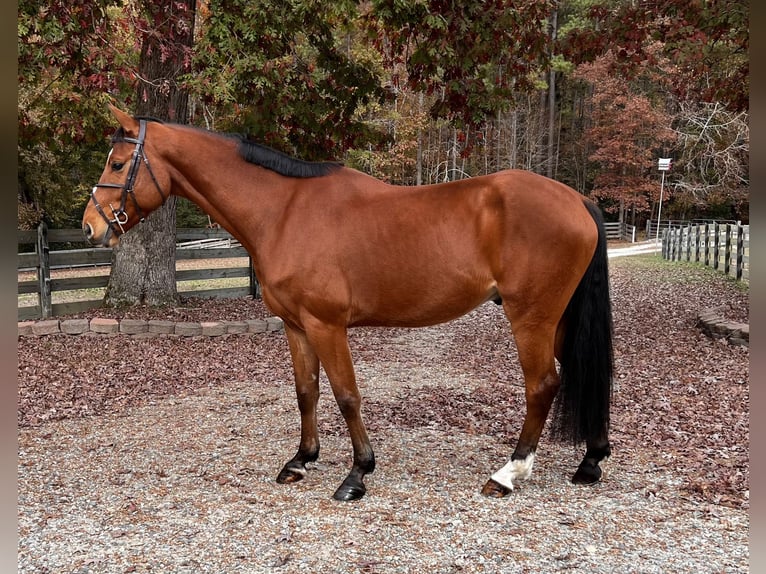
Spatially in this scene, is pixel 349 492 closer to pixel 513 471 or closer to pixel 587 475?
pixel 513 471

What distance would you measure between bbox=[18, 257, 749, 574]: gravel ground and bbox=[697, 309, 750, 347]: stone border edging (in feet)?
0.59

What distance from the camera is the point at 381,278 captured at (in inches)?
138

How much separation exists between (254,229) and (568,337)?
7.05 ft

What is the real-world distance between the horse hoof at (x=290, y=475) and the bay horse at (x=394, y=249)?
392mm

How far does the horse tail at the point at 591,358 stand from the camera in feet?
11.9

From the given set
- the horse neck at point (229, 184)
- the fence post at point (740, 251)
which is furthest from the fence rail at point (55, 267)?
the fence post at point (740, 251)

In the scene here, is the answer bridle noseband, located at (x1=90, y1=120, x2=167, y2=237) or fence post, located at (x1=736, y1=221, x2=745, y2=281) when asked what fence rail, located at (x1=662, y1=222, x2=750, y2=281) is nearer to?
fence post, located at (x1=736, y1=221, x2=745, y2=281)

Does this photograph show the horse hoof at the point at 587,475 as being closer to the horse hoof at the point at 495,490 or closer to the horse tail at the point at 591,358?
the horse tail at the point at 591,358

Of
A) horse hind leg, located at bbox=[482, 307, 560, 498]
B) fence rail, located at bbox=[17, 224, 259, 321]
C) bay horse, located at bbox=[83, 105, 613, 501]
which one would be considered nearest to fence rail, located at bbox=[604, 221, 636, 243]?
fence rail, located at bbox=[17, 224, 259, 321]

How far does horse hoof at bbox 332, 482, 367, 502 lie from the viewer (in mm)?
3506

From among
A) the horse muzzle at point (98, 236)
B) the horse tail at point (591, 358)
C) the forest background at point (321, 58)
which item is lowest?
the horse tail at point (591, 358)

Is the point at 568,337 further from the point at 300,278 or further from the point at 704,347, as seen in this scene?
the point at 704,347

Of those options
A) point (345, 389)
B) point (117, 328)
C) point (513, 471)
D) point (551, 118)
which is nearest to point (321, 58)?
point (117, 328)

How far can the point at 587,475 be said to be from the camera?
12.1 ft
